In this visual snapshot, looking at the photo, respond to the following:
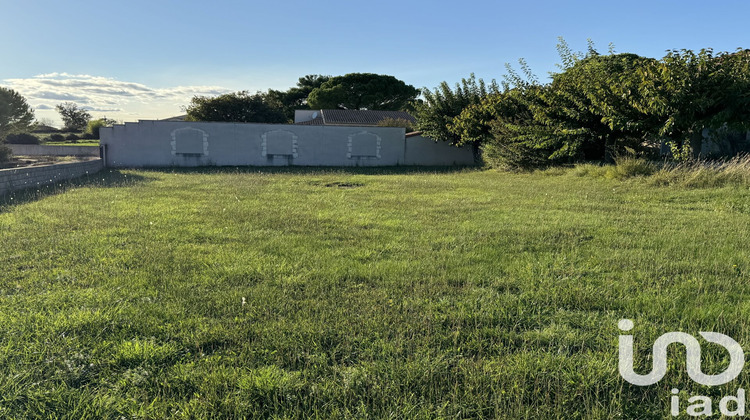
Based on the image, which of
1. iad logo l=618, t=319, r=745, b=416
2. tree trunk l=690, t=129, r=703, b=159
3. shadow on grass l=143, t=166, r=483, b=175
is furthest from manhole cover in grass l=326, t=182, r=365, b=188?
iad logo l=618, t=319, r=745, b=416

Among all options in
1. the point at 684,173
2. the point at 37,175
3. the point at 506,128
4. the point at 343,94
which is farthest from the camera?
the point at 343,94

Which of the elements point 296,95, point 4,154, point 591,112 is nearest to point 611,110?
point 591,112

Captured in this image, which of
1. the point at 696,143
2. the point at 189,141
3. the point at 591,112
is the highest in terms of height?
the point at 591,112

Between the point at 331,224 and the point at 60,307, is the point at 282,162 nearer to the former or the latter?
the point at 331,224

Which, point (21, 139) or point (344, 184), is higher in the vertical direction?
point (21, 139)

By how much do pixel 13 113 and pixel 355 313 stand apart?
4941 centimetres

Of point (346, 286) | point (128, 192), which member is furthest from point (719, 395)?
point (128, 192)

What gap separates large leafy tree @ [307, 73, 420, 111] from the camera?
44.9m

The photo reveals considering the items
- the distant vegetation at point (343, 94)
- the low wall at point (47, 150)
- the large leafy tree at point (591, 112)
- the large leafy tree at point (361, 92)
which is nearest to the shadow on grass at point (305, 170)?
the large leafy tree at point (591, 112)

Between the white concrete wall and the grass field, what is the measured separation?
15359 millimetres

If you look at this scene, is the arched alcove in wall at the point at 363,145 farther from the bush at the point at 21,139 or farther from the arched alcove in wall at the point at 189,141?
the bush at the point at 21,139

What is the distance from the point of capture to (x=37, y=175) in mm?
10555

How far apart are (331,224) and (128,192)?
627 centimetres

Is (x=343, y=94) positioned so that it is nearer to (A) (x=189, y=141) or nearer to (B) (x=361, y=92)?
(B) (x=361, y=92)
